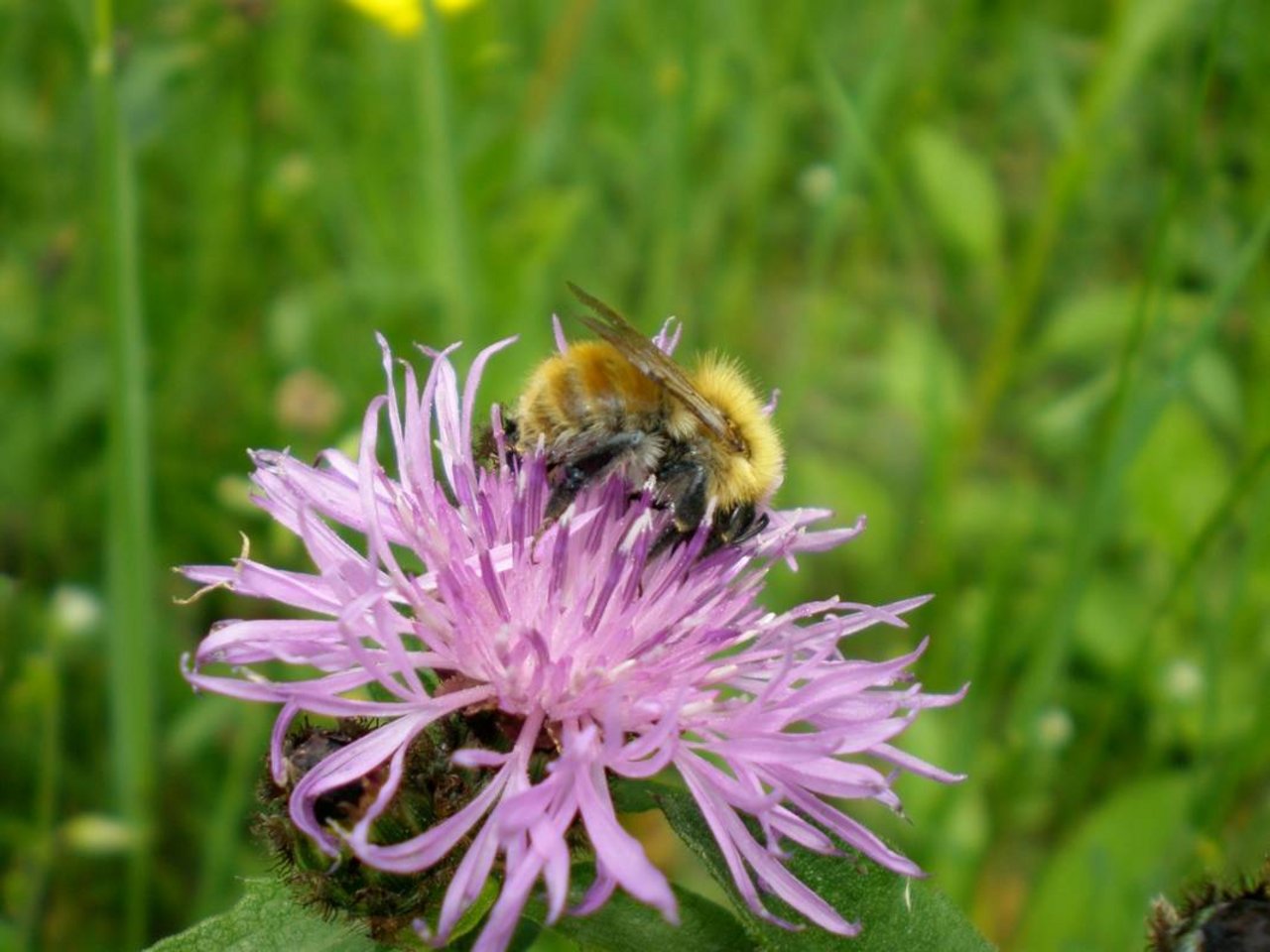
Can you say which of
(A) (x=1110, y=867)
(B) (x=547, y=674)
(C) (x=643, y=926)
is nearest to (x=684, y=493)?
(B) (x=547, y=674)

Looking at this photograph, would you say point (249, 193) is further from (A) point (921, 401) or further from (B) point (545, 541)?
(B) point (545, 541)

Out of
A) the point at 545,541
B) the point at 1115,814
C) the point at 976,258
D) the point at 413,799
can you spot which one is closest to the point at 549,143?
the point at 976,258

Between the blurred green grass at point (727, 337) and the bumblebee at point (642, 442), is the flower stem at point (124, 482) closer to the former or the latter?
the blurred green grass at point (727, 337)

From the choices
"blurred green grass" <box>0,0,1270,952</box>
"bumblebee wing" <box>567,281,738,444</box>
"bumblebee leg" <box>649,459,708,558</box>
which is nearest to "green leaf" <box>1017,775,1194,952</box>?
"blurred green grass" <box>0,0,1270,952</box>

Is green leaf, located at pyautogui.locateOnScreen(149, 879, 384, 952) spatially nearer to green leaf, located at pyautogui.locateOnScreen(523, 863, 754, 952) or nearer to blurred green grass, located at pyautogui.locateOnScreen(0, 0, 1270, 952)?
green leaf, located at pyautogui.locateOnScreen(523, 863, 754, 952)

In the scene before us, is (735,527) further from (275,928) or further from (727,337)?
(727,337)

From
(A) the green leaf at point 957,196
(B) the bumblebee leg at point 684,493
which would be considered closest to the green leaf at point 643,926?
(B) the bumblebee leg at point 684,493
